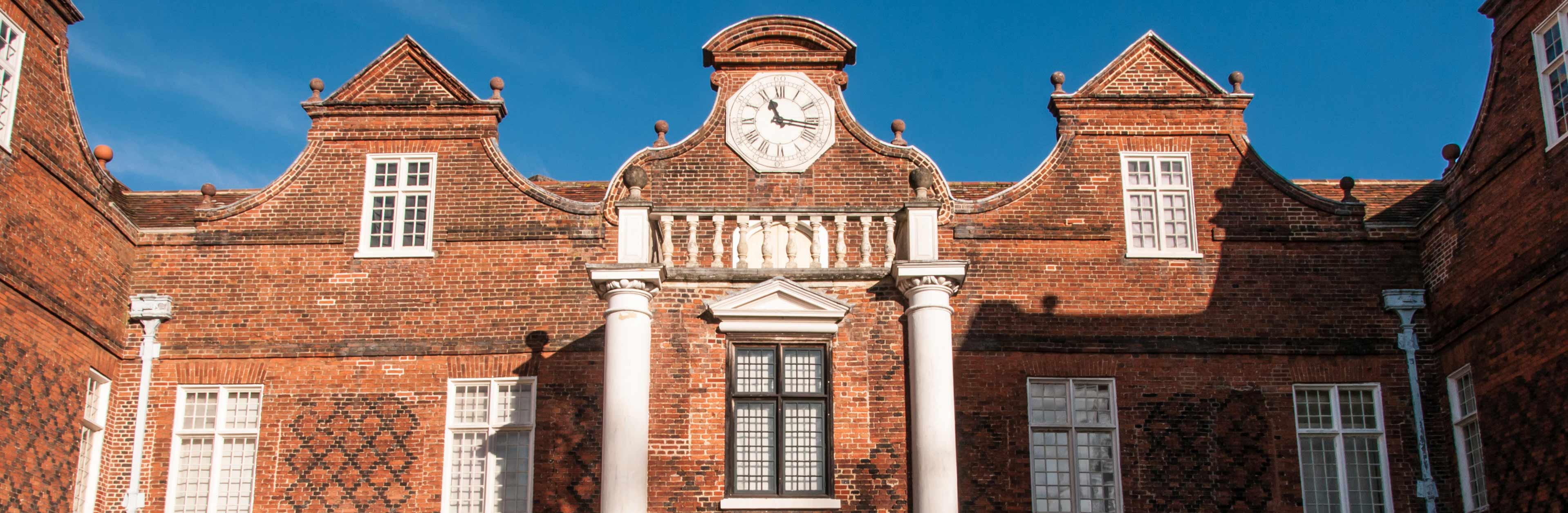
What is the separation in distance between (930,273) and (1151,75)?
18.1 ft

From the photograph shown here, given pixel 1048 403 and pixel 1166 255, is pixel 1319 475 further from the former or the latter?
pixel 1048 403

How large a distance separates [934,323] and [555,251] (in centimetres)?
539

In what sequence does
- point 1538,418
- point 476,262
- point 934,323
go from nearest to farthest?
point 1538,418 → point 934,323 → point 476,262

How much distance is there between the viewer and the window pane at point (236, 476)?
1956 cm

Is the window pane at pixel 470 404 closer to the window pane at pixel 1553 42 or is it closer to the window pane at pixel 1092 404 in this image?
the window pane at pixel 1092 404

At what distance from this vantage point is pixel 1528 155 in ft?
58.9

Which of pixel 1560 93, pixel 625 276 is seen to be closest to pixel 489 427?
pixel 625 276

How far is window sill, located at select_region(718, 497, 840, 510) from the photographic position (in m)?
17.8

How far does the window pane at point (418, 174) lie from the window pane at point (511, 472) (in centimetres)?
385

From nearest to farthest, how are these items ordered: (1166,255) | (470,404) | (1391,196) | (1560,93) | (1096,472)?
(1560,93) → (1096,472) → (470,404) → (1166,255) → (1391,196)

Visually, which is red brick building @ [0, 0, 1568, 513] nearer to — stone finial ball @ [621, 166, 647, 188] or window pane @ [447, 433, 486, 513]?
window pane @ [447, 433, 486, 513]

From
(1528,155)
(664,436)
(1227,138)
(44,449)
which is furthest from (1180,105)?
(44,449)

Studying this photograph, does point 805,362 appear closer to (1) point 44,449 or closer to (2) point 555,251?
(2) point 555,251

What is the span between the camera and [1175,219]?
21.0 m
